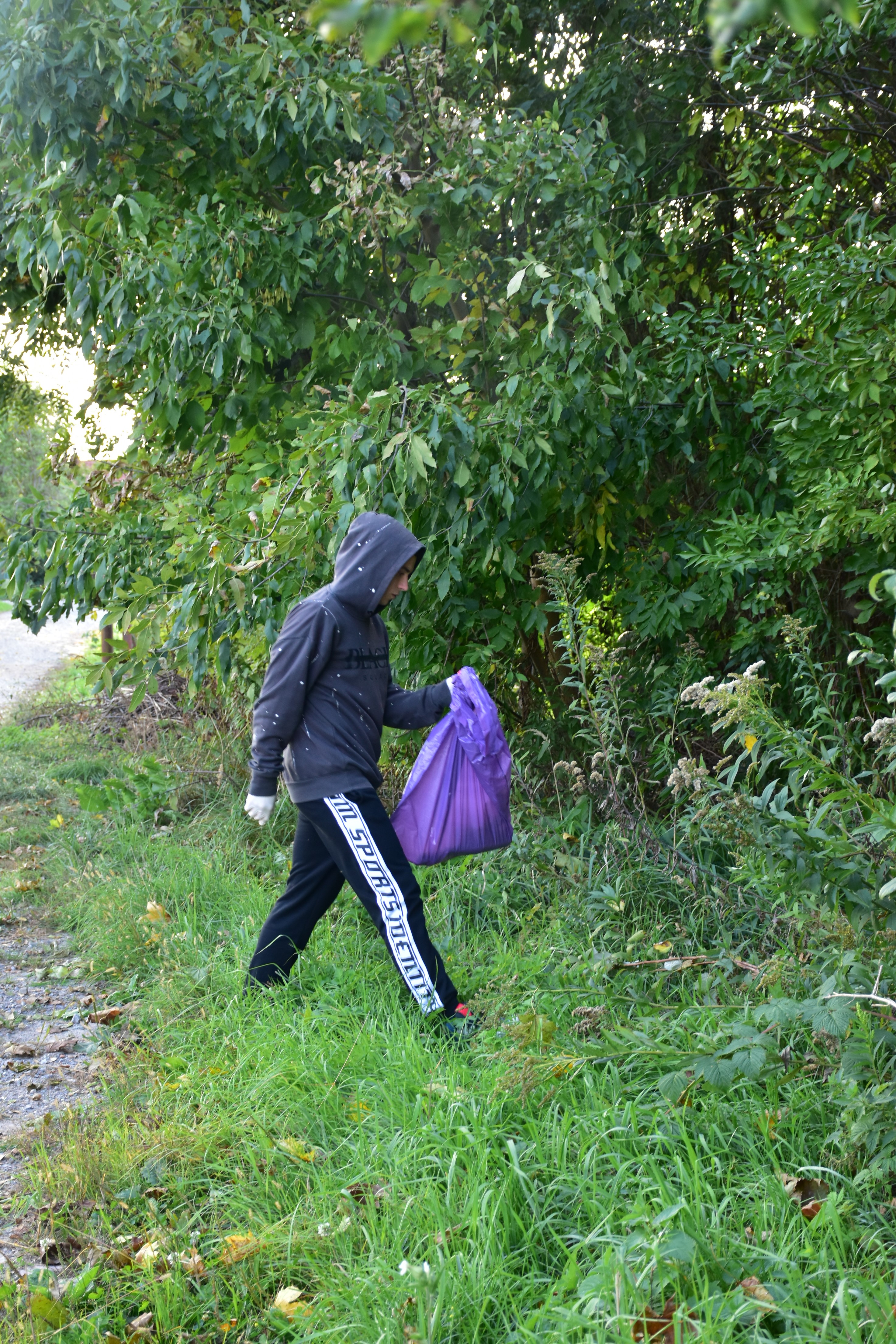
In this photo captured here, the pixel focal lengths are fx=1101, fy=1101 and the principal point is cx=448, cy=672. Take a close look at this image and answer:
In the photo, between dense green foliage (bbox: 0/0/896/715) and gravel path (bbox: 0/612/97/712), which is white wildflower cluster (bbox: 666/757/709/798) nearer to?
dense green foliage (bbox: 0/0/896/715)

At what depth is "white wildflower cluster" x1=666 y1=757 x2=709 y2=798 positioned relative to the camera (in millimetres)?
3006

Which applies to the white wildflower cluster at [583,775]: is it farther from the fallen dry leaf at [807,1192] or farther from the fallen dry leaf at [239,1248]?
the fallen dry leaf at [239,1248]

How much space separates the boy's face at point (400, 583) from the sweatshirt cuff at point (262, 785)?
0.72 m

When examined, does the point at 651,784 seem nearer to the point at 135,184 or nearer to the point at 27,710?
the point at 135,184

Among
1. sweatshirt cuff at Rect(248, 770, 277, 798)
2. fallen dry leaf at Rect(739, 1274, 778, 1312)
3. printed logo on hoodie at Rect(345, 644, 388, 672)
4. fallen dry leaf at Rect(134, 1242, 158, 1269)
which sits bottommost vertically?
fallen dry leaf at Rect(739, 1274, 778, 1312)

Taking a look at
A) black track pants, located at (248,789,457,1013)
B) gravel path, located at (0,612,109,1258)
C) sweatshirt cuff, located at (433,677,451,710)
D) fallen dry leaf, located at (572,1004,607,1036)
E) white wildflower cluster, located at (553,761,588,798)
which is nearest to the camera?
fallen dry leaf, located at (572,1004,607,1036)

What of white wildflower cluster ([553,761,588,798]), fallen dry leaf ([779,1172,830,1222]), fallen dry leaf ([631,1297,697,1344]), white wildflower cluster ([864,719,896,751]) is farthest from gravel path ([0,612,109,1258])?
white wildflower cluster ([864,719,896,751])

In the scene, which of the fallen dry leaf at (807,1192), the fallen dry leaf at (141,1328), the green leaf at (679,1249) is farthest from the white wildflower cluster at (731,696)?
the fallen dry leaf at (141,1328)

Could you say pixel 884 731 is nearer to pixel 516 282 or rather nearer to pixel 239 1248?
pixel 239 1248

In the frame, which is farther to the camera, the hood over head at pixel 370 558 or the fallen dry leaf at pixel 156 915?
the fallen dry leaf at pixel 156 915

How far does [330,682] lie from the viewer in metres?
3.79

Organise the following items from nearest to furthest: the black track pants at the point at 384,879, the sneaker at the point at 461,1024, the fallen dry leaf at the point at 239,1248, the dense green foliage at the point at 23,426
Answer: the fallen dry leaf at the point at 239,1248 → the sneaker at the point at 461,1024 → the black track pants at the point at 384,879 → the dense green foliage at the point at 23,426

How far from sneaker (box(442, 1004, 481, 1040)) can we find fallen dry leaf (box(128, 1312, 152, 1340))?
1.22 meters

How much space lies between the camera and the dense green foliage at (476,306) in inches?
163
